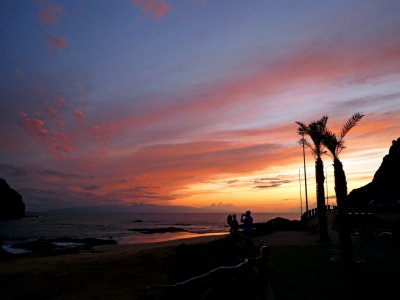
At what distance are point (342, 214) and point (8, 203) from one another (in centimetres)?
20409

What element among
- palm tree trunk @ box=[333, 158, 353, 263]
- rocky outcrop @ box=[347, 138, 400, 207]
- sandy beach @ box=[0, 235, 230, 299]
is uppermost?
rocky outcrop @ box=[347, 138, 400, 207]

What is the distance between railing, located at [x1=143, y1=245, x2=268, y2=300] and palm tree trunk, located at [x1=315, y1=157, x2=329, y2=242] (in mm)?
14388

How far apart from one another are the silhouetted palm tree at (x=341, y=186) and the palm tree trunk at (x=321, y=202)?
6.29 metres

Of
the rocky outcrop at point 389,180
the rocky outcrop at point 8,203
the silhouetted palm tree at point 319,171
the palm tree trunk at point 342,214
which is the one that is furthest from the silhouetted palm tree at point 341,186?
the rocky outcrop at point 8,203

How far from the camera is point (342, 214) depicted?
1473cm

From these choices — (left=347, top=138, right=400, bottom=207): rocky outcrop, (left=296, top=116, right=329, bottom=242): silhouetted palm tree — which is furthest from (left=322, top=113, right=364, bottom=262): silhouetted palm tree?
(left=347, top=138, right=400, bottom=207): rocky outcrop

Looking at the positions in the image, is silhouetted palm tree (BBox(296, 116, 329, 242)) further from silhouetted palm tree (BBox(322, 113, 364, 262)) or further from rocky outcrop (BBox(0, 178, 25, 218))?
rocky outcrop (BBox(0, 178, 25, 218))

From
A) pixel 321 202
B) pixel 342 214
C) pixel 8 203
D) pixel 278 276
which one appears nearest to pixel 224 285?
pixel 278 276

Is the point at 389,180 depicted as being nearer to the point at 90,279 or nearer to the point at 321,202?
the point at 321,202

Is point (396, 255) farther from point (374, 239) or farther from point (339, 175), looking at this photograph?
point (374, 239)

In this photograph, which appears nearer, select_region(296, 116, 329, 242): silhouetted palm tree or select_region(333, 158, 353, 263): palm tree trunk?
select_region(333, 158, 353, 263): palm tree trunk

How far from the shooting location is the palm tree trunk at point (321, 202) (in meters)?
21.7

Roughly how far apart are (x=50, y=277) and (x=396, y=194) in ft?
187

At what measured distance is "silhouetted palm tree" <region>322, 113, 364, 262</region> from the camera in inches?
567
